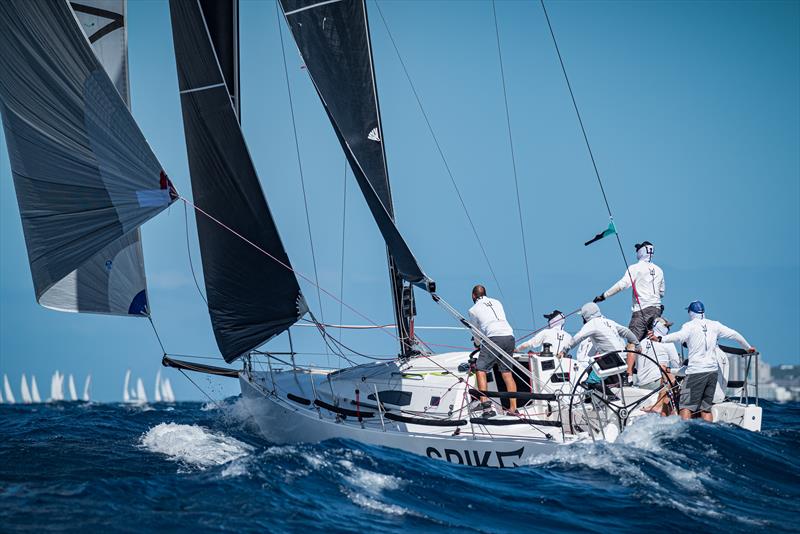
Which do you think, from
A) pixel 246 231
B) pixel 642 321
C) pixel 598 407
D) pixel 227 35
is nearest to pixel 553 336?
pixel 642 321

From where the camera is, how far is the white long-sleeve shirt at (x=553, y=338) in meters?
11.8

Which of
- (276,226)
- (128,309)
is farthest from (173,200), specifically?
(128,309)

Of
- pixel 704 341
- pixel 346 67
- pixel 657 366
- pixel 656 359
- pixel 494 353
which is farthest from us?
pixel 346 67

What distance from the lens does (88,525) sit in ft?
20.1

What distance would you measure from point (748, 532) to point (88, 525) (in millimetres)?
5271

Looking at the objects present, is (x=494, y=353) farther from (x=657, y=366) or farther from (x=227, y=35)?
(x=227, y=35)

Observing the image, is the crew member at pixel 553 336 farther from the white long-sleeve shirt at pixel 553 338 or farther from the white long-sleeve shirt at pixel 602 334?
the white long-sleeve shirt at pixel 602 334

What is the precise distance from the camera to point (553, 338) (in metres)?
11.9

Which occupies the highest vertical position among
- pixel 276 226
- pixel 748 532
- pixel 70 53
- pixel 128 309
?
pixel 70 53

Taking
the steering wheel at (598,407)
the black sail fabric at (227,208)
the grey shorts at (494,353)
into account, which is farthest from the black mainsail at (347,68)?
the steering wheel at (598,407)

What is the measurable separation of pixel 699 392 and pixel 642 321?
168 centimetres

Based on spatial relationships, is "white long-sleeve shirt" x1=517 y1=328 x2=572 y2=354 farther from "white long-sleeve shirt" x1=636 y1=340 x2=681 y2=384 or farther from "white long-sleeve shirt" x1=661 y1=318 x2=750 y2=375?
"white long-sleeve shirt" x1=661 y1=318 x2=750 y2=375

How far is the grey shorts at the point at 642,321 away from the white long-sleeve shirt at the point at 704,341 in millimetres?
1378

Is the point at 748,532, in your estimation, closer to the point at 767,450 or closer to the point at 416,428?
the point at 767,450
